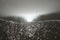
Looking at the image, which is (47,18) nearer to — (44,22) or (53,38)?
(44,22)

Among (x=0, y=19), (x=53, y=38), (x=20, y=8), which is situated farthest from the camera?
(x=20, y=8)

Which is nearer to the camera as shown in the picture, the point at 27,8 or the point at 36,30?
the point at 36,30

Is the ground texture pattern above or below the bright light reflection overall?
below

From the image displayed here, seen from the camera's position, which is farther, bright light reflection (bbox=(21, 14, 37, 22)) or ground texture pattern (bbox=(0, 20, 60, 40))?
bright light reflection (bbox=(21, 14, 37, 22))

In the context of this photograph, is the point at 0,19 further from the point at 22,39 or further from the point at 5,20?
the point at 22,39

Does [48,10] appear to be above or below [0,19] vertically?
above

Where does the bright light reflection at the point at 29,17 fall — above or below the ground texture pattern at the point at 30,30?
above

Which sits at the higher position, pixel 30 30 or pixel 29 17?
pixel 29 17

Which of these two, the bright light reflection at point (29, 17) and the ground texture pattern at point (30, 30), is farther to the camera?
the bright light reflection at point (29, 17)

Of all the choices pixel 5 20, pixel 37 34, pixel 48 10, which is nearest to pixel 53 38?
pixel 37 34

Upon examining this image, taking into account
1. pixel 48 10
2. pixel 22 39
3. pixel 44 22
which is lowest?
pixel 22 39

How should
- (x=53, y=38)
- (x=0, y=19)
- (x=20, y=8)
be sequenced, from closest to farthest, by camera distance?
1. (x=53, y=38)
2. (x=0, y=19)
3. (x=20, y=8)
